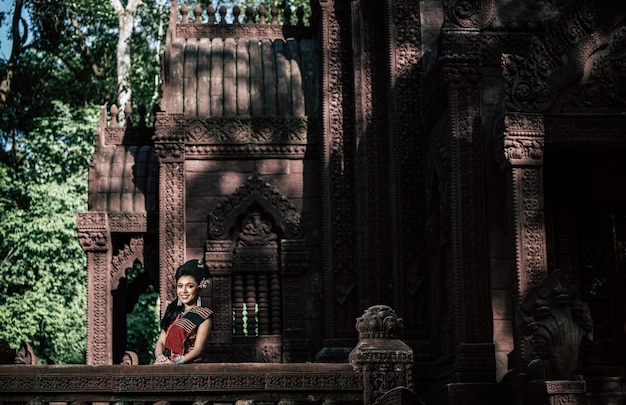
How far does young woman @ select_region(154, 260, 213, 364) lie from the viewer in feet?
36.0

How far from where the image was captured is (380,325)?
10031 millimetres

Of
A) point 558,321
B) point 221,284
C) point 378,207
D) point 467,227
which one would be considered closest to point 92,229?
point 221,284

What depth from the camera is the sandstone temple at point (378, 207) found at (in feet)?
40.3

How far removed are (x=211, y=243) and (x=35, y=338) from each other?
17.0 meters

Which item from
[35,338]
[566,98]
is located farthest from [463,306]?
[35,338]

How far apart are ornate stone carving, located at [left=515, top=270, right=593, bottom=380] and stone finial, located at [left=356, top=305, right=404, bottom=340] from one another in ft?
8.88

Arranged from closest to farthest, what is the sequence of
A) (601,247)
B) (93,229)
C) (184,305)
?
(184,305) → (601,247) → (93,229)

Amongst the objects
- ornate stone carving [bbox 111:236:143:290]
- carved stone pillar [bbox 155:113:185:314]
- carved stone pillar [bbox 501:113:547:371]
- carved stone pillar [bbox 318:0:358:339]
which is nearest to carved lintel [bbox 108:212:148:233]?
ornate stone carving [bbox 111:236:143:290]

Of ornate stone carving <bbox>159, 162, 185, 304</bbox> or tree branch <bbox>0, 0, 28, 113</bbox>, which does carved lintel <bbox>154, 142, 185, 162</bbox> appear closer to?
ornate stone carving <bbox>159, 162, 185, 304</bbox>

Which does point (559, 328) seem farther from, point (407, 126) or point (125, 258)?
point (125, 258)

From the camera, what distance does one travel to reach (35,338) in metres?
34.8

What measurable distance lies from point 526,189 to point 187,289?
5124 mm

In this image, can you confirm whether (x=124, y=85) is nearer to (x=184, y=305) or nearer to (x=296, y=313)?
(x=296, y=313)

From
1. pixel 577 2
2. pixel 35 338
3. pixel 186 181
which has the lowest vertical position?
pixel 35 338
